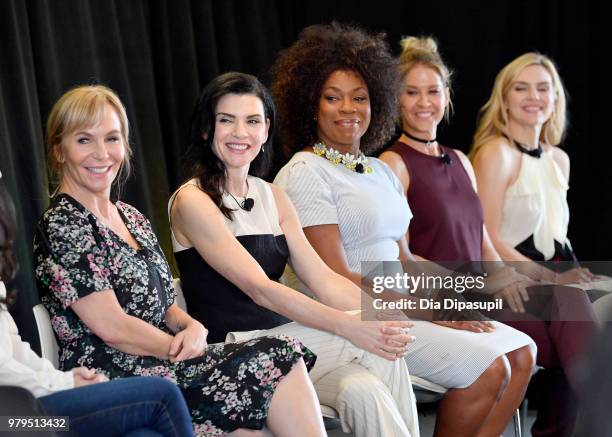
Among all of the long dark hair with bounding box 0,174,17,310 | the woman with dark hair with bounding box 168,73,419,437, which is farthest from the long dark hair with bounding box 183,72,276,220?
the long dark hair with bounding box 0,174,17,310


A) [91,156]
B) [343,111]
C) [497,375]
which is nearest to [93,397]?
[91,156]

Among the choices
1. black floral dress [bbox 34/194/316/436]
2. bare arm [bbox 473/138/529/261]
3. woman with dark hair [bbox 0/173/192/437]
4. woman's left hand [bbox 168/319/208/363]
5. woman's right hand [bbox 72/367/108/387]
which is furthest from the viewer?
bare arm [bbox 473/138/529/261]

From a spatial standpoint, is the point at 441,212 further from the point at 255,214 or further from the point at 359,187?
the point at 255,214

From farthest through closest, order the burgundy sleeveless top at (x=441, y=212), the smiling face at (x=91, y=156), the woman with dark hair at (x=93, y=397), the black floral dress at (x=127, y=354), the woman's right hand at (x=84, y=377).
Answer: the burgundy sleeveless top at (x=441, y=212), the smiling face at (x=91, y=156), the black floral dress at (x=127, y=354), the woman's right hand at (x=84, y=377), the woman with dark hair at (x=93, y=397)

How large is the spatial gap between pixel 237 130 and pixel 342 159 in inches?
21.9

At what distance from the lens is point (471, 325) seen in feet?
10.5

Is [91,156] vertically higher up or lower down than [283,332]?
higher up

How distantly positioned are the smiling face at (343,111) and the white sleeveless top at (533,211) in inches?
34.2

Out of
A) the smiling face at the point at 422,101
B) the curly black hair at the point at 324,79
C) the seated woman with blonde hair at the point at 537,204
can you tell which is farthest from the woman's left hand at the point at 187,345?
the smiling face at the point at 422,101

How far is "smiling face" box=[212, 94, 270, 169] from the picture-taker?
3158 mm

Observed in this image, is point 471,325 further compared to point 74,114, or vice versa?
A: point 471,325

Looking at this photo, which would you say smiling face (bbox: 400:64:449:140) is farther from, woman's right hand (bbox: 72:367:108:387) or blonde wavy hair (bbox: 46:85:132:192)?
woman's right hand (bbox: 72:367:108:387)

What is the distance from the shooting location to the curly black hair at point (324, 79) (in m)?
3.67

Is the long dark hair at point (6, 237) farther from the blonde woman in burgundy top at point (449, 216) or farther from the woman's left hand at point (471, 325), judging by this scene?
the blonde woman in burgundy top at point (449, 216)
